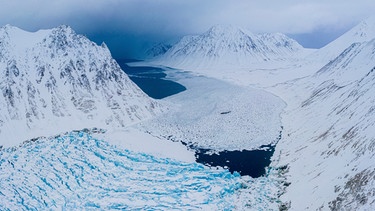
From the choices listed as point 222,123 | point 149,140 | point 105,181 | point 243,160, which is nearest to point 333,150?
point 243,160

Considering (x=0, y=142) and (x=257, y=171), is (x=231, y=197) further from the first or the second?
(x=0, y=142)

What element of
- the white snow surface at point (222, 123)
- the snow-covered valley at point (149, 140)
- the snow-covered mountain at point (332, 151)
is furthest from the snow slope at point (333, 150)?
the white snow surface at point (222, 123)

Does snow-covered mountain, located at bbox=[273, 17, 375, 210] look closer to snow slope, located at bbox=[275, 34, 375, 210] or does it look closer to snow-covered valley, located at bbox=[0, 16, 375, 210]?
snow slope, located at bbox=[275, 34, 375, 210]

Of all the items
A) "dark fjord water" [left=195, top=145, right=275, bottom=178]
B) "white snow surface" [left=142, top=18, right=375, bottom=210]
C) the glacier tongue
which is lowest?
"dark fjord water" [left=195, top=145, right=275, bottom=178]

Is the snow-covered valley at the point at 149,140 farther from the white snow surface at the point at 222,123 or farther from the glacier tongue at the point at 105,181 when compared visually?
the white snow surface at the point at 222,123

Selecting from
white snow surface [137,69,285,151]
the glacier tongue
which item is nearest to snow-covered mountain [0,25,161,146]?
white snow surface [137,69,285,151]

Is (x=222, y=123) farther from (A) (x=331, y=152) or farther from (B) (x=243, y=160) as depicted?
(A) (x=331, y=152)
